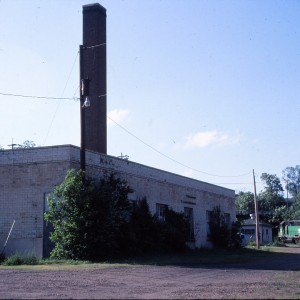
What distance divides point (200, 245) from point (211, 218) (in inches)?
149

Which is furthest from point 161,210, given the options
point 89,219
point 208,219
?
point 89,219

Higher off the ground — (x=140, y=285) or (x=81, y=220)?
(x=81, y=220)

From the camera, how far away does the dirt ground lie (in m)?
11.4

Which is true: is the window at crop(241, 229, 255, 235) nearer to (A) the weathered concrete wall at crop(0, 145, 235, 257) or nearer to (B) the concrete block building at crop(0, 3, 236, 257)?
(B) the concrete block building at crop(0, 3, 236, 257)

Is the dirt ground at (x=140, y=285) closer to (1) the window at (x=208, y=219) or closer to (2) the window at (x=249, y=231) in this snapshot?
(1) the window at (x=208, y=219)

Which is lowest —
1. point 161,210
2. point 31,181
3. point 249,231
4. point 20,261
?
point 20,261

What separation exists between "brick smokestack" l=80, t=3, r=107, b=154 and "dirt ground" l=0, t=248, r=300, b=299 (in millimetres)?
15205

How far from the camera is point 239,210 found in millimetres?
93438

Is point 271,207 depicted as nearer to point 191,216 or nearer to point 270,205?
point 270,205

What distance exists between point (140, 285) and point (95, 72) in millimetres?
22635

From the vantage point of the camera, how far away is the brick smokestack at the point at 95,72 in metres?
32.9

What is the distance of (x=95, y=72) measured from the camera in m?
34.2

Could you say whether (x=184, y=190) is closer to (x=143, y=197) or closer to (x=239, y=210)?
(x=143, y=197)

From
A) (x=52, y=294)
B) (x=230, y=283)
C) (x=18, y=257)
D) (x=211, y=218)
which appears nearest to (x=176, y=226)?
(x=211, y=218)
